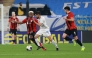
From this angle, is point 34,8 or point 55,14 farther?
point 34,8

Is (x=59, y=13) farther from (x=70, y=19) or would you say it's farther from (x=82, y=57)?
(x=82, y=57)

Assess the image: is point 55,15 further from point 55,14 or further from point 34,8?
point 34,8

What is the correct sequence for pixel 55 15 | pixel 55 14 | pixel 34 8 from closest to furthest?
pixel 55 15, pixel 55 14, pixel 34 8

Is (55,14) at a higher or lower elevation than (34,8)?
lower

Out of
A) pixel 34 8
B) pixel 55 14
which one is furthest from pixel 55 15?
pixel 34 8

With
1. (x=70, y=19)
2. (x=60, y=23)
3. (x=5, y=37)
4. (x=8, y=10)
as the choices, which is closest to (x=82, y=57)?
(x=70, y=19)

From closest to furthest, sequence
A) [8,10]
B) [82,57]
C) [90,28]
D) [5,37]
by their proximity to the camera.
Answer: [82,57]
[5,37]
[90,28]
[8,10]

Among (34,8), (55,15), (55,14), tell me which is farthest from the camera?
(34,8)

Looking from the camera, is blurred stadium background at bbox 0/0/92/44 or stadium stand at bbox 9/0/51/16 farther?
stadium stand at bbox 9/0/51/16

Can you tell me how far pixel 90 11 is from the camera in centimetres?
3691

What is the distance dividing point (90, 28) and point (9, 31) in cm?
633

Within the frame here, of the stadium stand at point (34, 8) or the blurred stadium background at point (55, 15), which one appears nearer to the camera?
the blurred stadium background at point (55, 15)

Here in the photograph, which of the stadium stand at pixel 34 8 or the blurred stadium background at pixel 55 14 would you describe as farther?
the stadium stand at pixel 34 8

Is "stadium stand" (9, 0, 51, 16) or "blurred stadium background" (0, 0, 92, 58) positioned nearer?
"blurred stadium background" (0, 0, 92, 58)
